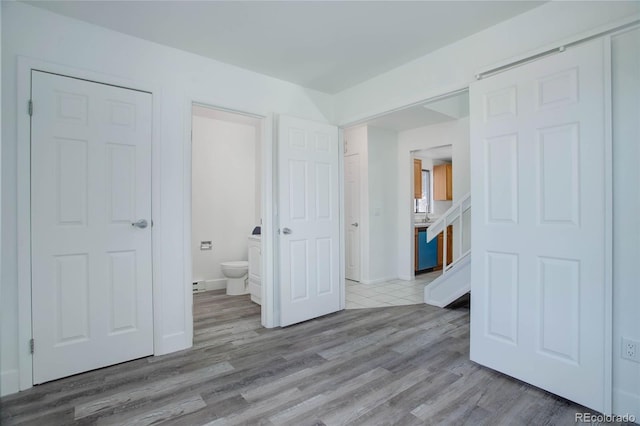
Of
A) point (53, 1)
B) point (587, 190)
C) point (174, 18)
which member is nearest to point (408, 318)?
point (587, 190)

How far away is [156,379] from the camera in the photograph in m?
2.13

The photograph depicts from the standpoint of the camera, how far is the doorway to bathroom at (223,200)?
4397mm

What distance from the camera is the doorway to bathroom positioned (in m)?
4.40

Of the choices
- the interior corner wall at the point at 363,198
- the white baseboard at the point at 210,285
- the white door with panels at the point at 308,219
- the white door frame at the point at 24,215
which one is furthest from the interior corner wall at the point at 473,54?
the white baseboard at the point at 210,285

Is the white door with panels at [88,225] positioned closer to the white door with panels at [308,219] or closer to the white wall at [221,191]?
the white door with panels at [308,219]

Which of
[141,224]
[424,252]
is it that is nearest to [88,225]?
[141,224]

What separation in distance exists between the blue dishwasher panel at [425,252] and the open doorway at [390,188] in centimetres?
14

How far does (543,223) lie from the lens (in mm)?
1972

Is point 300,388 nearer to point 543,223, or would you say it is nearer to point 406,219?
point 543,223

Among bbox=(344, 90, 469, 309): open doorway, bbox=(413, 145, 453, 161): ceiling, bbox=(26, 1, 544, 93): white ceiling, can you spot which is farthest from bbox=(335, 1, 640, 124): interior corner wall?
bbox=(413, 145, 453, 161): ceiling

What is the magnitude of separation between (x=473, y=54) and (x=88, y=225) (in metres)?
3.09

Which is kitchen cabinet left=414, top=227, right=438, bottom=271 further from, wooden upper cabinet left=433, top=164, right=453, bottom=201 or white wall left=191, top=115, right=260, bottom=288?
white wall left=191, top=115, right=260, bottom=288

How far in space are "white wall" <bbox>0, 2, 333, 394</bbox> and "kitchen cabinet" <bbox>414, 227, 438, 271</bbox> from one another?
11.4 feet

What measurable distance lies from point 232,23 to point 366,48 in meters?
1.08
